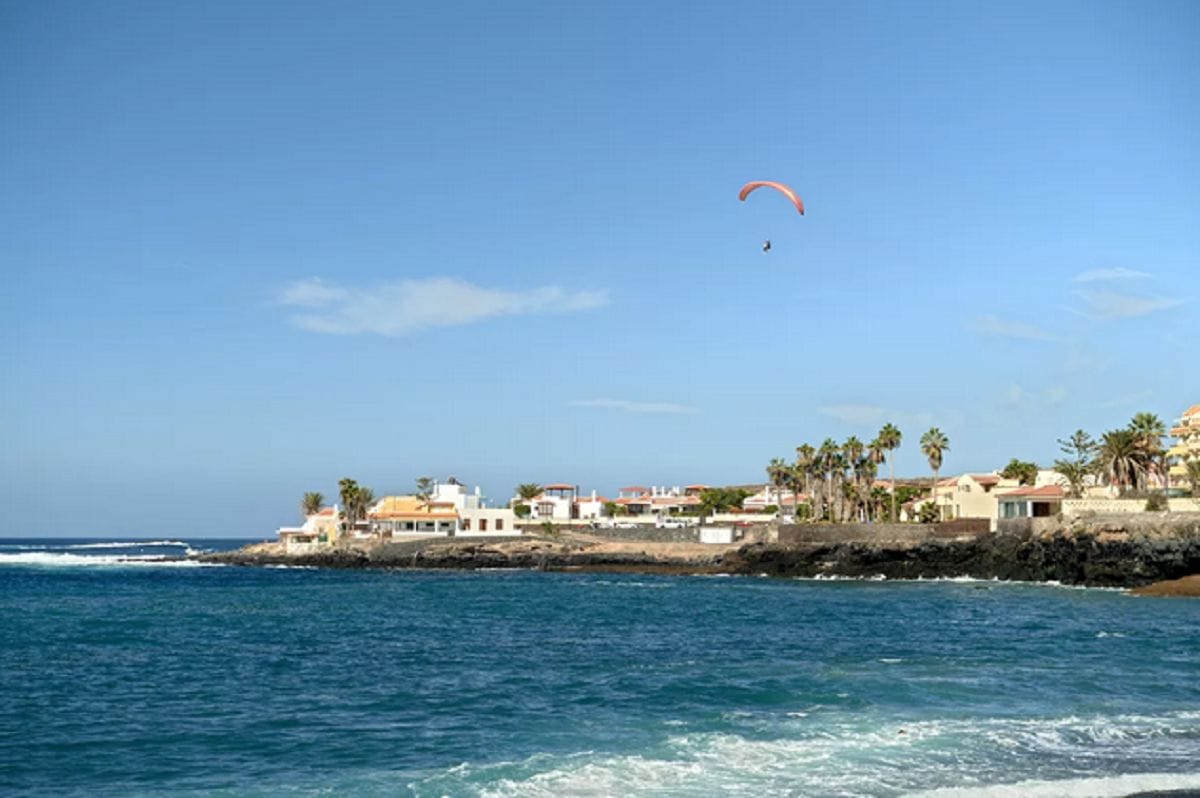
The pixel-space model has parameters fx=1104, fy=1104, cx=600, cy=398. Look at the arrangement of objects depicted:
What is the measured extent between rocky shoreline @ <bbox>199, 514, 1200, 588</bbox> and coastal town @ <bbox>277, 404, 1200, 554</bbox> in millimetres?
2159

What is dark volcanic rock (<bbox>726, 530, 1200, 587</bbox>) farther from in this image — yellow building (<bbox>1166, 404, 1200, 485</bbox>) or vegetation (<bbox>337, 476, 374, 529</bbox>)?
vegetation (<bbox>337, 476, 374, 529</bbox>)

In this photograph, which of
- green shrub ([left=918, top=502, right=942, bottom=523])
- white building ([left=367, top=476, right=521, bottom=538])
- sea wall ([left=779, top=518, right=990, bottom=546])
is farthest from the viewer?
white building ([left=367, top=476, right=521, bottom=538])

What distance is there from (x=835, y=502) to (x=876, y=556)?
21.7 meters

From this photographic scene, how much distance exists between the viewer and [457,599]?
179 feet

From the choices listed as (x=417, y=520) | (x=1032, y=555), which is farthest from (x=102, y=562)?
(x=1032, y=555)

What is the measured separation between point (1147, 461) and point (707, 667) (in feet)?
197

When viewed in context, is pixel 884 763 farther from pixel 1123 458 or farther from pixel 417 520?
pixel 417 520

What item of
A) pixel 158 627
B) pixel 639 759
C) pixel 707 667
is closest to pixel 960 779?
pixel 639 759

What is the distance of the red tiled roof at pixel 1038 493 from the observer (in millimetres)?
77625

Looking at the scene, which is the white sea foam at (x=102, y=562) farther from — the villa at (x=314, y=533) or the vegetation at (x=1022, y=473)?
the vegetation at (x=1022, y=473)

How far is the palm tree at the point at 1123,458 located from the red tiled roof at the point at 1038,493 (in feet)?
12.0

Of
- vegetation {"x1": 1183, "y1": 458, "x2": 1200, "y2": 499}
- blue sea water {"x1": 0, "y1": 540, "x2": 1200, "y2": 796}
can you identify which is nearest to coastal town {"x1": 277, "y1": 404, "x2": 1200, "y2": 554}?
vegetation {"x1": 1183, "y1": 458, "x2": 1200, "y2": 499}

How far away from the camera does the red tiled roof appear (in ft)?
255

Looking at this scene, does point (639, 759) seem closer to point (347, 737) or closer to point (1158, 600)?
point (347, 737)
